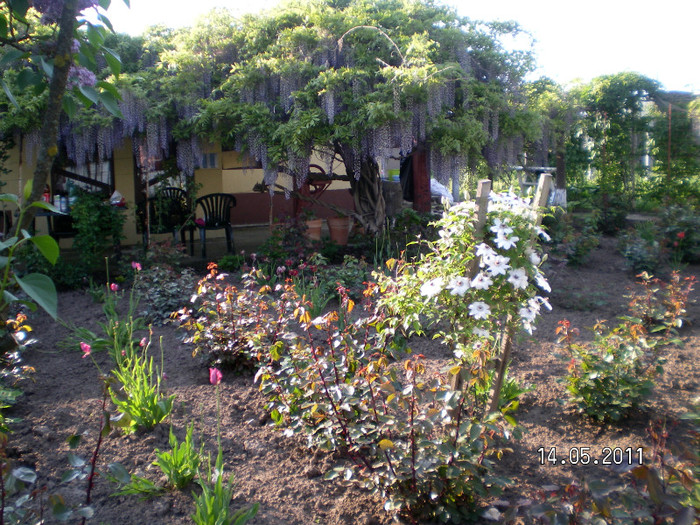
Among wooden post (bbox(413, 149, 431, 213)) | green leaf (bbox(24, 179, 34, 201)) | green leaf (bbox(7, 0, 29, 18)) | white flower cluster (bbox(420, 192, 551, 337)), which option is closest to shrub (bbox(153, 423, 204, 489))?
white flower cluster (bbox(420, 192, 551, 337))

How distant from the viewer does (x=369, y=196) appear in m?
8.05

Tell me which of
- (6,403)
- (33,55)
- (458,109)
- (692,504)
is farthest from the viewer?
(458,109)

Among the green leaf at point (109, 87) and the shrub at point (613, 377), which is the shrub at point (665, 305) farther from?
the green leaf at point (109, 87)

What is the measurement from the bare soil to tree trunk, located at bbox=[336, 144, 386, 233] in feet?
12.0

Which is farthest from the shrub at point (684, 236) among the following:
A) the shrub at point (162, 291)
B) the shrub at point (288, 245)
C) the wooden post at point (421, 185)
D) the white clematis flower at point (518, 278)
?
the shrub at point (162, 291)

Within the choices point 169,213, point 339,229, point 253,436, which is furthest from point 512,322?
point 169,213

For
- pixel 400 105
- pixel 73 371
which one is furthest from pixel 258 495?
pixel 400 105

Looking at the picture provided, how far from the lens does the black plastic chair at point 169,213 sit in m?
7.70

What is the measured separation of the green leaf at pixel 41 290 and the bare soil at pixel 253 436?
4.31 feet

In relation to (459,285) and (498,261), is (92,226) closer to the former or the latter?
(459,285)

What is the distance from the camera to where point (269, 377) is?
2693mm

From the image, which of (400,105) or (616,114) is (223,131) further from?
(616,114)

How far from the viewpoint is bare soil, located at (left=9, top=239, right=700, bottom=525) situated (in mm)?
2332

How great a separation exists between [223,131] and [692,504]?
641 centimetres
